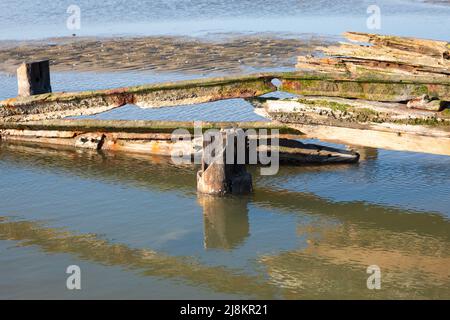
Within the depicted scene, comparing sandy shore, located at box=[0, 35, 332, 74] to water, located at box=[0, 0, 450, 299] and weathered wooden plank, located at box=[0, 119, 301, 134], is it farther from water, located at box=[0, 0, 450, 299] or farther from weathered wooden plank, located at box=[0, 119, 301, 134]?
weathered wooden plank, located at box=[0, 119, 301, 134]

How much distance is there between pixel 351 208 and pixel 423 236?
1.07m

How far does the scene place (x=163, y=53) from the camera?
2141cm

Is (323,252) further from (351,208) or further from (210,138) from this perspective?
(210,138)

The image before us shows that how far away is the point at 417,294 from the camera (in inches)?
265

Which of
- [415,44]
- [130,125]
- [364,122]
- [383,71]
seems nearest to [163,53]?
[130,125]

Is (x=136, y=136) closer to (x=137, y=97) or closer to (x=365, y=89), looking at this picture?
(x=137, y=97)

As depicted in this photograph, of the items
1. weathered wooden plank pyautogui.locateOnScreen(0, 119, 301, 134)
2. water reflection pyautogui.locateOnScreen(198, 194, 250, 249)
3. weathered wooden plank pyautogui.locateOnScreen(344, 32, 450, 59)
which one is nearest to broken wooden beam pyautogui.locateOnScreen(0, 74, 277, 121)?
weathered wooden plank pyautogui.locateOnScreen(0, 119, 301, 134)

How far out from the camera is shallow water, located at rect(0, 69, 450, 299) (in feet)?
22.7

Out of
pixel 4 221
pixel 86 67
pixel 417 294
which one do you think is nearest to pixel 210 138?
pixel 4 221

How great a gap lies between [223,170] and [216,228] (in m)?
0.95

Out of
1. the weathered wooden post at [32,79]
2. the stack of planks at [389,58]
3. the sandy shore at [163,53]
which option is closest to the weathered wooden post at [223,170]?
the stack of planks at [389,58]

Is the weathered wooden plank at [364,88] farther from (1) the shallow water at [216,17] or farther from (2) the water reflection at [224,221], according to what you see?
(1) the shallow water at [216,17]

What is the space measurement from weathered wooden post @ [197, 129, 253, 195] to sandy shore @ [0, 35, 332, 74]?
9.29 metres

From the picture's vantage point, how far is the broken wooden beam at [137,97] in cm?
954
